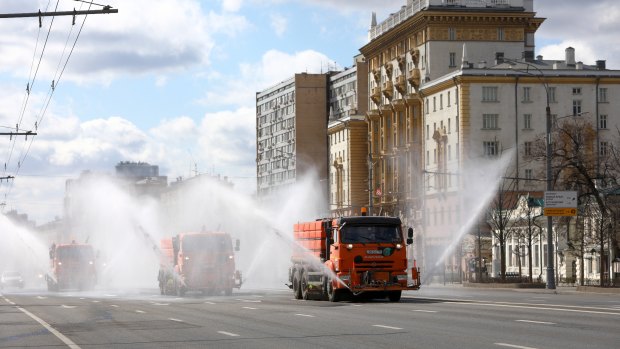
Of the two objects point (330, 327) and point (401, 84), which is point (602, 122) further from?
point (330, 327)

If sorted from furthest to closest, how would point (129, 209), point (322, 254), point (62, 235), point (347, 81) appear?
point (347, 81), point (62, 235), point (129, 209), point (322, 254)

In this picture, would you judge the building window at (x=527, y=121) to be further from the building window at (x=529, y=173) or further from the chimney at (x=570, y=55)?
the chimney at (x=570, y=55)

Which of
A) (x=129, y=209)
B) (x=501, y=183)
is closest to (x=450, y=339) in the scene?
(x=501, y=183)

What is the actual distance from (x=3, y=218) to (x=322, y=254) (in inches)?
4838

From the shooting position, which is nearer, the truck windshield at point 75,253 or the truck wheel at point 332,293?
the truck wheel at point 332,293

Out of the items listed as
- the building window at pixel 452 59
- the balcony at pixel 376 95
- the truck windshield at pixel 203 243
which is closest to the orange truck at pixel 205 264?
the truck windshield at pixel 203 243

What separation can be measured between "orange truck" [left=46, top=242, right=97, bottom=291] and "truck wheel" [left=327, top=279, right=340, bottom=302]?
39602 millimetres

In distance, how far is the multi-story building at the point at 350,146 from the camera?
155875mm

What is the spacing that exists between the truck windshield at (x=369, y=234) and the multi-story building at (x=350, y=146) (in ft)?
339

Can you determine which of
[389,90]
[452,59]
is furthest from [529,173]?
[389,90]

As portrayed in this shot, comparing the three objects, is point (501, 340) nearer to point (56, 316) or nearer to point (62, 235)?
point (56, 316)

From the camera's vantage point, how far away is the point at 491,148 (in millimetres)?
117375

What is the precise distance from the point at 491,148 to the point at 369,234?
252 ft

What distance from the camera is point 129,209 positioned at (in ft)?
368
